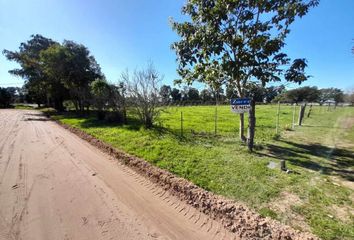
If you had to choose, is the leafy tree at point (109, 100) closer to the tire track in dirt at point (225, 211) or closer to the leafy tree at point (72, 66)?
the leafy tree at point (72, 66)

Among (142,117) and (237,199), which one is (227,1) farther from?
(142,117)

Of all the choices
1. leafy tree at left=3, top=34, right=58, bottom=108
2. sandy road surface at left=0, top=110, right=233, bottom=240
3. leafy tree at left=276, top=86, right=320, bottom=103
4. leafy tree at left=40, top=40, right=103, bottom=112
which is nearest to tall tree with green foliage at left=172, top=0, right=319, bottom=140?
sandy road surface at left=0, top=110, right=233, bottom=240

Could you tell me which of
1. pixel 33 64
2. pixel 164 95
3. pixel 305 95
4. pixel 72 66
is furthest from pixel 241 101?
pixel 305 95

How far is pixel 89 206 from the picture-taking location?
3.42 metres

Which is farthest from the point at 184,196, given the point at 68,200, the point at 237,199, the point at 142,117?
the point at 142,117

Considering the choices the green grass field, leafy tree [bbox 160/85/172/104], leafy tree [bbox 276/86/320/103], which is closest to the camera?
the green grass field

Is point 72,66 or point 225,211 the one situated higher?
point 72,66

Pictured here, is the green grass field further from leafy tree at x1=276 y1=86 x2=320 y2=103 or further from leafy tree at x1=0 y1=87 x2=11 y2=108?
leafy tree at x1=276 y1=86 x2=320 y2=103

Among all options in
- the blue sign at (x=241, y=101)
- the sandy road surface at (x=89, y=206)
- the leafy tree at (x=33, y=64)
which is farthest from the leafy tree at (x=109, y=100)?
the leafy tree at (x=33, y=64)

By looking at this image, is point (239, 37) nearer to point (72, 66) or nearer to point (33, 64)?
point (72, 66)

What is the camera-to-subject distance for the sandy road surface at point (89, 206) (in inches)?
109

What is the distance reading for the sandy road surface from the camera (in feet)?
9.11

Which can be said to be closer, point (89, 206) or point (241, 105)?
point (89, 206)

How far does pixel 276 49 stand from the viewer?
18.2ft
